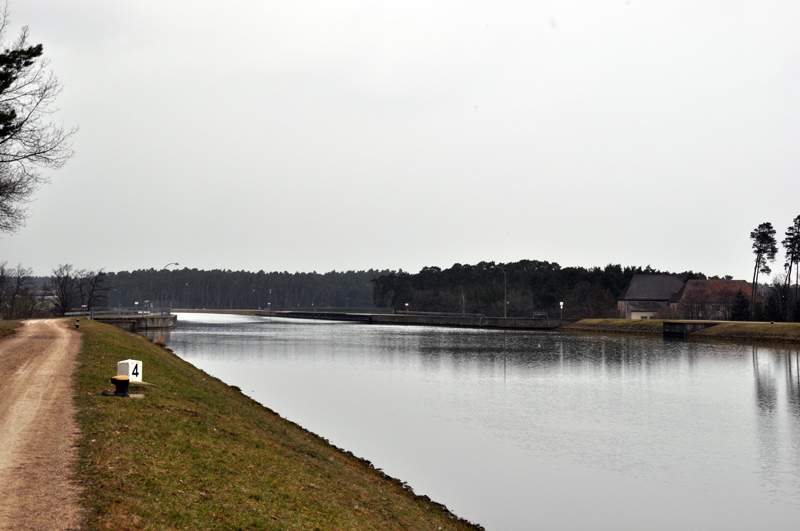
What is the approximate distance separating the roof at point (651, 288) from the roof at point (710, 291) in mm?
3387

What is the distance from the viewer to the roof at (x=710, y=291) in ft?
398

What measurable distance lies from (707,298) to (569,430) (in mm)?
108000

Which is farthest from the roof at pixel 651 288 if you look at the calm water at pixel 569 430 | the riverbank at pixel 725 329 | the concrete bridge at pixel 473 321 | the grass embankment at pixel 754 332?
the calm water at pixel 569 430

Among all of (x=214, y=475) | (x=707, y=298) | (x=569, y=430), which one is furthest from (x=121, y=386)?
(x=707, y=298)

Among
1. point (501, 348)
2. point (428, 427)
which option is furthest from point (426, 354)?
point (428, 427)

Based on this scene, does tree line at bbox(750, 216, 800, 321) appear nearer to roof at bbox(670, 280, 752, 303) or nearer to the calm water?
roof at bbox(670, 280, 752, 303)

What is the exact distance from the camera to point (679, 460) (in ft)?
67.1

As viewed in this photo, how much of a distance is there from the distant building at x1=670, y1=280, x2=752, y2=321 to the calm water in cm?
5695

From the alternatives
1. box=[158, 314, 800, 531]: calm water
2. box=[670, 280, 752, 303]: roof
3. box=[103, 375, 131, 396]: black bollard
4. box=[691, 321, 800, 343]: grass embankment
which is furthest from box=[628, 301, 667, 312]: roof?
box=[103, 375, 131, 396]: black bollard

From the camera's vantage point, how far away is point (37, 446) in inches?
476

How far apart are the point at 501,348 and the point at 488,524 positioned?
51.6 metres

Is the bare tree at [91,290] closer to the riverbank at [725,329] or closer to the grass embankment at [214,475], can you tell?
the riverbank at [725,329]

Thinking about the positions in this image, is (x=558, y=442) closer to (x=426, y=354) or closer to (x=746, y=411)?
(x=746, y=411)

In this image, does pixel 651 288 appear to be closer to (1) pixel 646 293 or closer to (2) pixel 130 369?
(1) pixel 646 293
